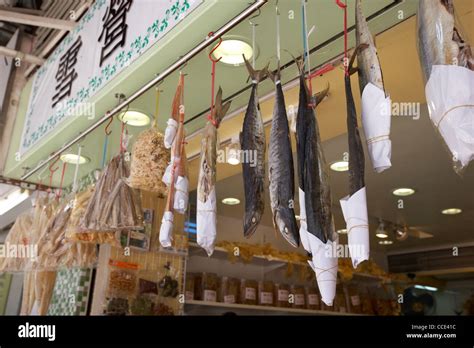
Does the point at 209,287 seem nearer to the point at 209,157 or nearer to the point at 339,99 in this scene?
the point at 339,99

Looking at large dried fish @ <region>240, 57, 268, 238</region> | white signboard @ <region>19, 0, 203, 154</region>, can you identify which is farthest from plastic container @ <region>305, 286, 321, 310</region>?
large dried fish @ <region>240, 57, 268, 238</region>

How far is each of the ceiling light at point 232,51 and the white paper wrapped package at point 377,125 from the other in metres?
1.05

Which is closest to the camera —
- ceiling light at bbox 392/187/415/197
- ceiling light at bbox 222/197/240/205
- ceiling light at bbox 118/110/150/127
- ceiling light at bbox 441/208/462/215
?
ceiling light at bbox 118/110/150/127

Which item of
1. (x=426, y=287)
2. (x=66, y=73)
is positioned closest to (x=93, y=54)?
(x=66, y=73)

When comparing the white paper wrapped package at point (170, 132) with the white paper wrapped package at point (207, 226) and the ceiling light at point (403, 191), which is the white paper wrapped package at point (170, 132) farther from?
the ceiling light at point (403, 191)

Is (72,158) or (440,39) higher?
(72,158)

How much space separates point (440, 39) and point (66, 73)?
3.11 metres

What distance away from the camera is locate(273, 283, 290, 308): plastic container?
5090 millimetres

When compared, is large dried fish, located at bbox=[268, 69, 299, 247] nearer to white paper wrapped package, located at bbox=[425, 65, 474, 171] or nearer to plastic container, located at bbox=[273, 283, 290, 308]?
white paper wrapped package, located at bbox=[425, 65, 474, 171]

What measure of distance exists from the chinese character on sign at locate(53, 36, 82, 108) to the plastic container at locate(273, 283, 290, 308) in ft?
10.8

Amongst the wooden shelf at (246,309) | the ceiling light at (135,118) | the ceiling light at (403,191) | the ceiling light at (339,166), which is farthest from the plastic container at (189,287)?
the ceiling light at (403,191)

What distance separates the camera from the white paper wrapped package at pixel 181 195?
182 centimetres

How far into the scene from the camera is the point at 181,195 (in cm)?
185
